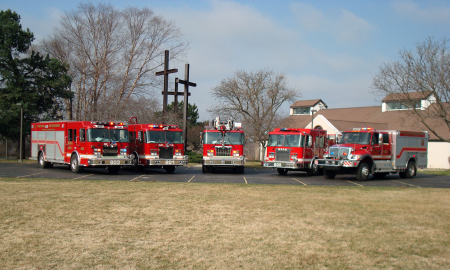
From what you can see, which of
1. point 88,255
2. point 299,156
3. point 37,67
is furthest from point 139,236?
point 37,67

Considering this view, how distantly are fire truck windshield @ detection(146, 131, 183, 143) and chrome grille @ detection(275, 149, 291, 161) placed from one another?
539 cm

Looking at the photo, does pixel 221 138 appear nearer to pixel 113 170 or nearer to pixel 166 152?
pixel 166 152

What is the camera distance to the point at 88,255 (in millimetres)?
6195

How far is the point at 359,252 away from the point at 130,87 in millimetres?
35469

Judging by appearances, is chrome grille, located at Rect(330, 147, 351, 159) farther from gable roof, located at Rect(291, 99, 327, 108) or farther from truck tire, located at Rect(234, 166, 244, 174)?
gable roof, located at Rect(291, 99, 327, 108)

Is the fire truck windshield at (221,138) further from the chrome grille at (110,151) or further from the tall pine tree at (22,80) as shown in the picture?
the tall pine tree at (22,80)

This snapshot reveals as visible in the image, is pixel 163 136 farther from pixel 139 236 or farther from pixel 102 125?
pixel 139 236

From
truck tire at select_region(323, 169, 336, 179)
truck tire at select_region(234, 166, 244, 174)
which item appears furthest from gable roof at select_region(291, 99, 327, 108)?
truck tire at select_region(323, 169, 336, 179)

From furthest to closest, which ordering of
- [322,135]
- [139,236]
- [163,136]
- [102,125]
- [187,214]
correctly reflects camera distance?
1. [322,135]
2. [163,136]
3. [102,125]
4. [187,214]
5. [139,236]

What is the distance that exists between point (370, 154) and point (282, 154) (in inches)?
180

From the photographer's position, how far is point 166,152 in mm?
22250

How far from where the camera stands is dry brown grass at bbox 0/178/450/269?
239 inches

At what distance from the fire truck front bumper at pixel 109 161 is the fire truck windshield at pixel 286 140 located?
784 cm

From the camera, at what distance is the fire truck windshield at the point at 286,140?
22.2 metres
